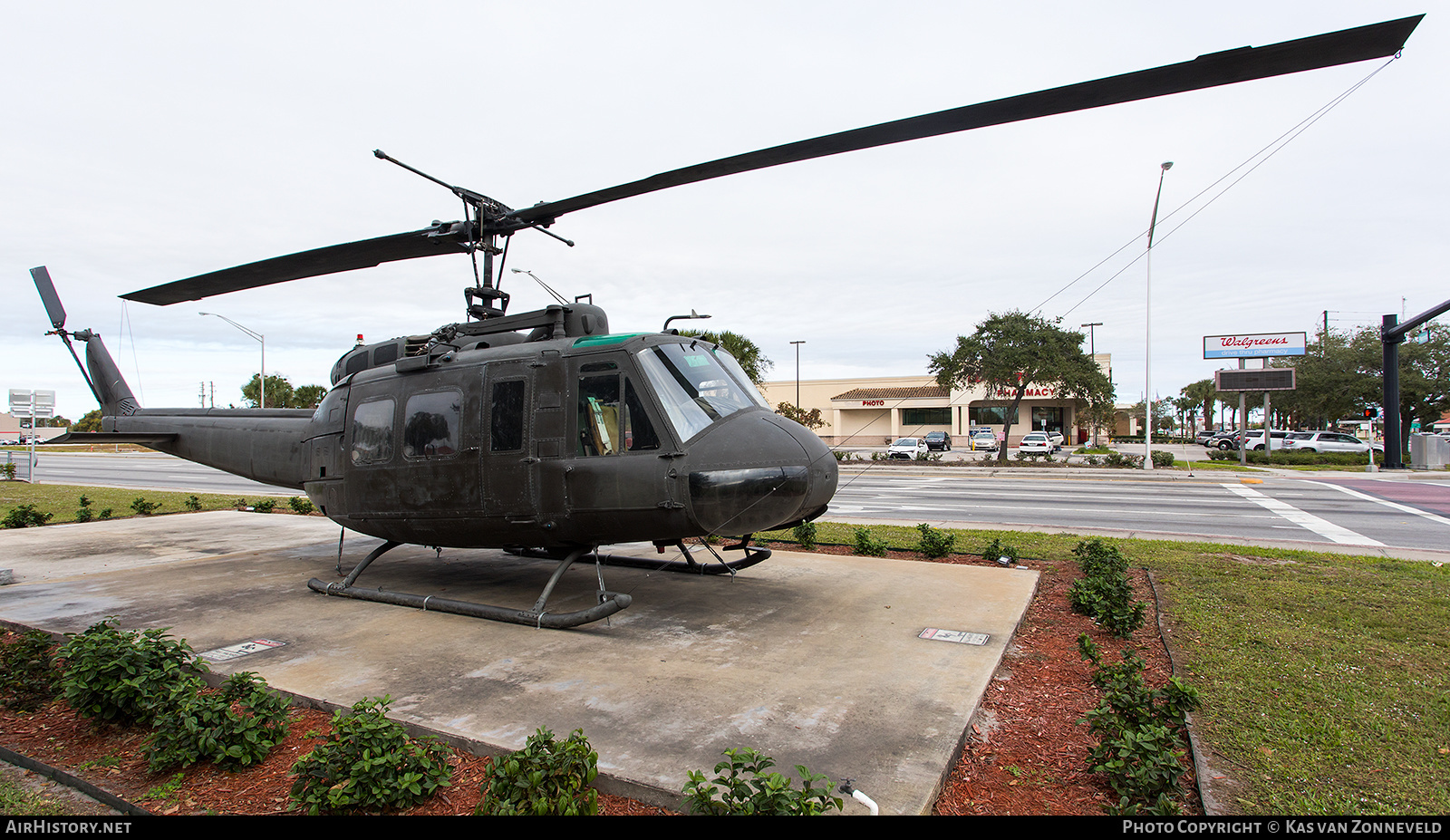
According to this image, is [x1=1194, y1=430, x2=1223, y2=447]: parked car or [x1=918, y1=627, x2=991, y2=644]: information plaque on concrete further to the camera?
[x1=1194, y1=430, x2=1223, y2=447]: parked car

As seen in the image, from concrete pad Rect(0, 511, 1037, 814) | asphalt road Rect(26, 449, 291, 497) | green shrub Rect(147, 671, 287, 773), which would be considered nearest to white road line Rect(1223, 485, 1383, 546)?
concrete pad Rect(0, 511, 1037, 814)

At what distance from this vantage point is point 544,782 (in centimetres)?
303

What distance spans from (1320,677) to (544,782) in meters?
4.98

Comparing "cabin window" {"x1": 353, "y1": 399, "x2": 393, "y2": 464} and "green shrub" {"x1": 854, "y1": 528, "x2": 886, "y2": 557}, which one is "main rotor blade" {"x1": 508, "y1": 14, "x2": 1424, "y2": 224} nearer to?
"cabin window" {"x1": 353, "y1": 399, "x2": 393, "y2": 464}

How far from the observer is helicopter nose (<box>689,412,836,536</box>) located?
5289 mm

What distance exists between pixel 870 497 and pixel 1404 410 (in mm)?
42907

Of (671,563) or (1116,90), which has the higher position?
(1116,90)

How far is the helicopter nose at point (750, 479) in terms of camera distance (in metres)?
5.29

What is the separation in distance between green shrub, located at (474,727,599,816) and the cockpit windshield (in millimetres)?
2778

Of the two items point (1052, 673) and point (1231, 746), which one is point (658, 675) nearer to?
point (1052, 673)

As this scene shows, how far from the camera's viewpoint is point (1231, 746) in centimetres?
360

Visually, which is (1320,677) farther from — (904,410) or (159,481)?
(904,410)

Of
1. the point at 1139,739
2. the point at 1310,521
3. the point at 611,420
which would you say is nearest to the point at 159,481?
the point at 611,420

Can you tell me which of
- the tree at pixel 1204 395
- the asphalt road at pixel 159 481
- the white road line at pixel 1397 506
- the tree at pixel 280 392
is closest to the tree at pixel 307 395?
the tree at pixel 280 392
